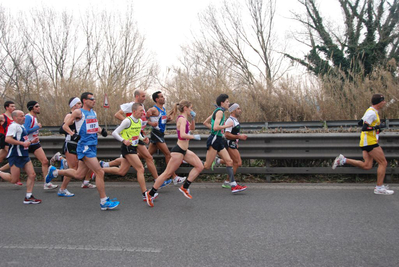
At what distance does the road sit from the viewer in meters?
3.81

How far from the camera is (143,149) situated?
7.04 meters

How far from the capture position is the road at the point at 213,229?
3812mm

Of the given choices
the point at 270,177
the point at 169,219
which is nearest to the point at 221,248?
the point at 169,219

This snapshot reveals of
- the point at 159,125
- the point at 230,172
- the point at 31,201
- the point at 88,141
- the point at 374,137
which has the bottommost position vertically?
the point at 31,201

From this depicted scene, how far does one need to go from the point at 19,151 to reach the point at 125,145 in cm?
197

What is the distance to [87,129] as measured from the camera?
627 cm

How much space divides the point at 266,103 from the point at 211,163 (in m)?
6.69

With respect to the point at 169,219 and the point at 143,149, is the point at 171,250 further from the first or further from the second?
the point at 143,149

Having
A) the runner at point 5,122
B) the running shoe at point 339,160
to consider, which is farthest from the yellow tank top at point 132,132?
the running shoe at point 339,160

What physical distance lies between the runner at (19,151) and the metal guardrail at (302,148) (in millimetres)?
2633

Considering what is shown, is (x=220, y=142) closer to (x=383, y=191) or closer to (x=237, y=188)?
(x=237, y=188)

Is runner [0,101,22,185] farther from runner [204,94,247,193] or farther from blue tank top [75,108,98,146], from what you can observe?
runner [204,94,247,193]

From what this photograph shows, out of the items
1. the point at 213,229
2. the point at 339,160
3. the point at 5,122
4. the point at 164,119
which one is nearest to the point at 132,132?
the point at 164,119

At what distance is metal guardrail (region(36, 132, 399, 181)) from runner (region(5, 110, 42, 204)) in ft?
8.64
